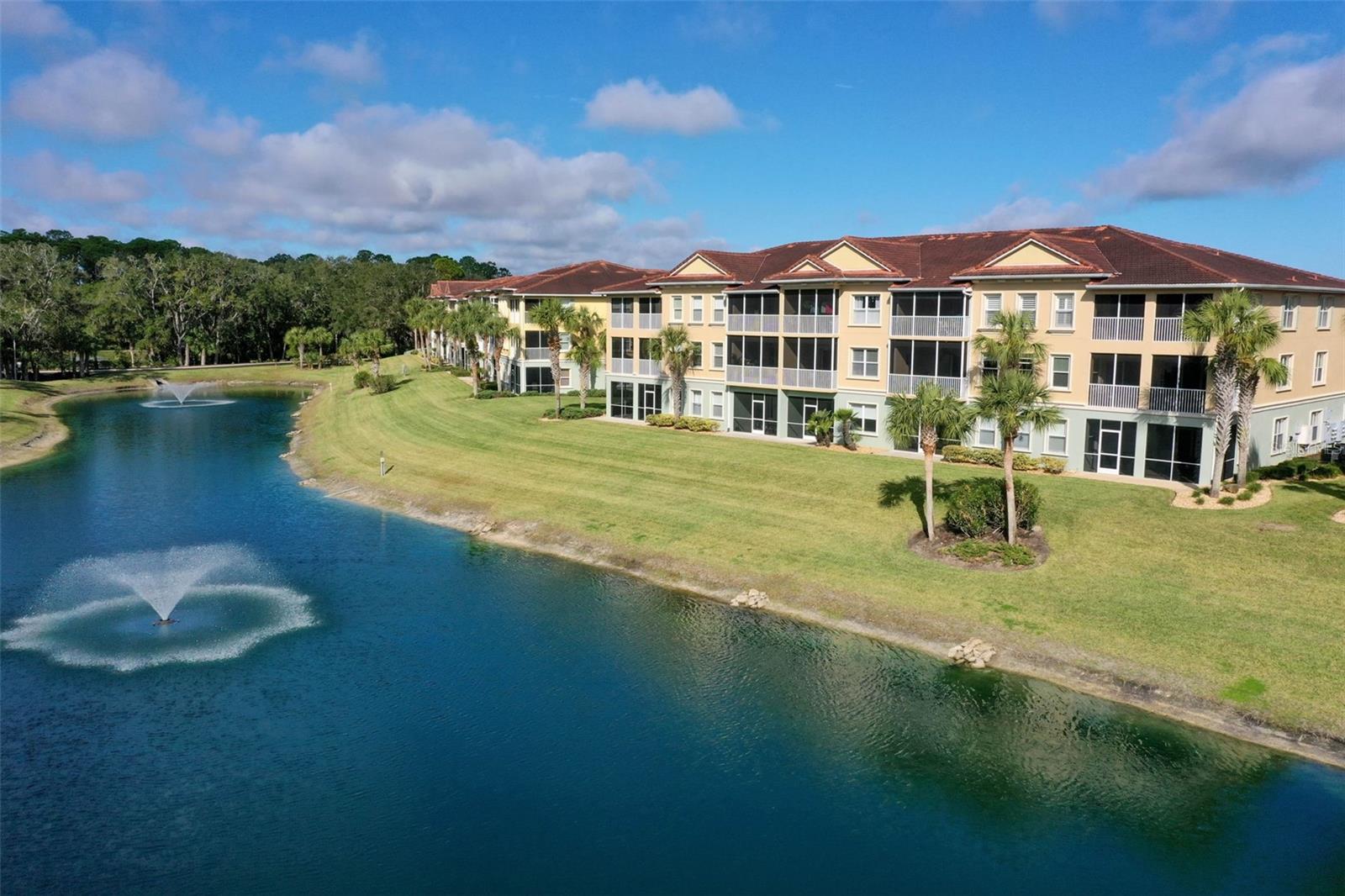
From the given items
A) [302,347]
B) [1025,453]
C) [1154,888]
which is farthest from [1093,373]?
[302,347]

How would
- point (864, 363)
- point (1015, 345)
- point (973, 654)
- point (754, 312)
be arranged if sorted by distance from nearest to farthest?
point (973, 654)
point (1015, 345)
point (864, 363)
point (754, 312)

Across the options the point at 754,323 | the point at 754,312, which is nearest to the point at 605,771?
the point at 754,323

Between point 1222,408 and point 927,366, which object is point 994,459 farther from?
point 1222,408

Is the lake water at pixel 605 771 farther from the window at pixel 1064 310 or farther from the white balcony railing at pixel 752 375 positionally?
the white balcony railing at pixel 752 375

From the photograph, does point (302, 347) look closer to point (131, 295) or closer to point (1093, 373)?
point (131, 295)

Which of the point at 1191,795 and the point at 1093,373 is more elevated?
the point at 1093,373

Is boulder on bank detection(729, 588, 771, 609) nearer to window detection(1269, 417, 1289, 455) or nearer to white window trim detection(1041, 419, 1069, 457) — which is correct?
white window trim detection(1041, 419, 1069, 457)

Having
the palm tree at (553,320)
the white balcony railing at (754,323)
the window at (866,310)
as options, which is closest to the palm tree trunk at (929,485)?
the window at (866,310)
